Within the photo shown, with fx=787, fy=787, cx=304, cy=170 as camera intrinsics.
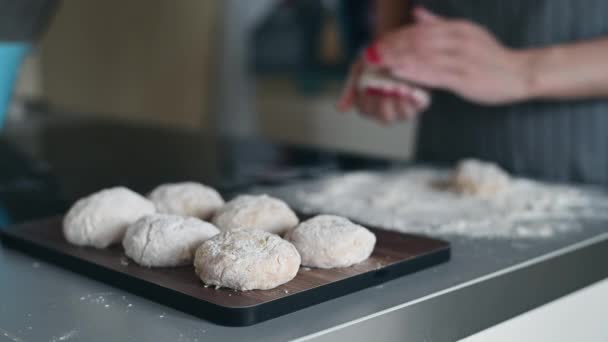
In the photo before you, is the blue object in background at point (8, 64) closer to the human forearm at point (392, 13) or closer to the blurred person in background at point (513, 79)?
the blurred person in background at point (513, 79)

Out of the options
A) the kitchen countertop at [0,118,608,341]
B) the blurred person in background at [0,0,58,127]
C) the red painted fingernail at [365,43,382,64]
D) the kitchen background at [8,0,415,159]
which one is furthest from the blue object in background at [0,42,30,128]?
the kitchen background at [8,0,415,159]

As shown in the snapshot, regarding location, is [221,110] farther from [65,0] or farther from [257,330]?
[257,330]

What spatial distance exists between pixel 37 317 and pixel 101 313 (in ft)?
0.14

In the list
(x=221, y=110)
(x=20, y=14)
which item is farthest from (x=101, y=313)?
(x=221, y=110)

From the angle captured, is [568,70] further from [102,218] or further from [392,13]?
[102,218]

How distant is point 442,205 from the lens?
3.03ft

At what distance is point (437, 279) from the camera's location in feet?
2.10

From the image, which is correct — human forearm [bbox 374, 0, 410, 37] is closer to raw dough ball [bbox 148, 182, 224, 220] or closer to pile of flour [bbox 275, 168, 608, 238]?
pile of flour [bbox 275, 168, 608, 238]

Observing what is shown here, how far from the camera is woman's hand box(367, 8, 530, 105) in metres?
1.07

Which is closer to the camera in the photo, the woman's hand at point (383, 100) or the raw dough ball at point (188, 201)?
the raw dough ball at point (188, 201)

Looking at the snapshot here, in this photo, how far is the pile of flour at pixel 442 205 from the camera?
819mm

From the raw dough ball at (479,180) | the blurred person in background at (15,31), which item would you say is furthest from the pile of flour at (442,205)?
the blurred person in background at (15,31)

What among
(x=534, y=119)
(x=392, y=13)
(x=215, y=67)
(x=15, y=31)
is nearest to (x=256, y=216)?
(x=15, y=31)

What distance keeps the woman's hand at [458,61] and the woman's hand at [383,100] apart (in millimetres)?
28
